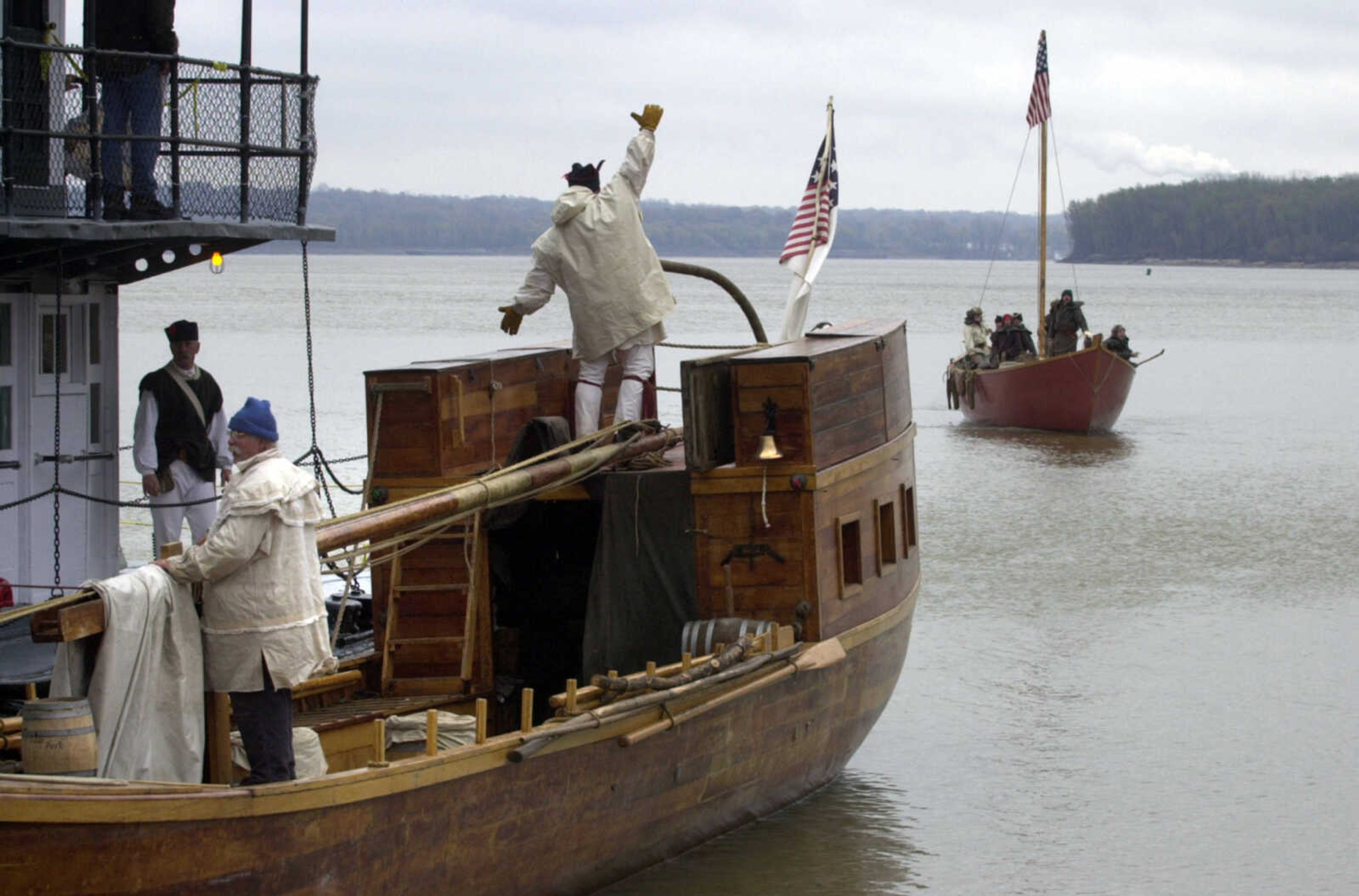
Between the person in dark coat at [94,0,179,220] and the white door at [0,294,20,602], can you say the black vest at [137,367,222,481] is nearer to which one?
the white door at [0,294,20,602]

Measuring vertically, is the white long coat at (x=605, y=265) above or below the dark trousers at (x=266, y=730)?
above

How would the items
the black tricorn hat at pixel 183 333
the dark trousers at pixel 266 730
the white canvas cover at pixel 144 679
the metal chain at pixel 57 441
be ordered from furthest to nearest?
the black tricorn hat at pixel 183 333 → the metal chain at pixel 57 441 → the dark trousers at pixel 266 730 → the white canvas cover at pixel 144 679

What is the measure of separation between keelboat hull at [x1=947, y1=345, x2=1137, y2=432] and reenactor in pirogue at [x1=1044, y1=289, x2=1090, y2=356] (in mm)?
473

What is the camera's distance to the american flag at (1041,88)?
3388cm

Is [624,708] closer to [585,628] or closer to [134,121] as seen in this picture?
[585,628]

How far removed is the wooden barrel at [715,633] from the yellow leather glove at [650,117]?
284cm

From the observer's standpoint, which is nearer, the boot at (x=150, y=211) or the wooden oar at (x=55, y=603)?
the wooden oar at (x=55, y=603)

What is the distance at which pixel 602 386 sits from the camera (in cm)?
1080

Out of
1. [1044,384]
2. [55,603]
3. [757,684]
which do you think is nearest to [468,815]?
[55,603]

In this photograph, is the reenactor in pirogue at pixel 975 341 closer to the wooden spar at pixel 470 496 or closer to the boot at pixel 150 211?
the wooden spar at pixel 470 496

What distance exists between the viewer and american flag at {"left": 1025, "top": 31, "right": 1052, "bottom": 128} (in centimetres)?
3388

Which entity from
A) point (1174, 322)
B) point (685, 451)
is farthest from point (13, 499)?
point (1174, 322)

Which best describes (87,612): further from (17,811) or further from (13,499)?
(13,499)

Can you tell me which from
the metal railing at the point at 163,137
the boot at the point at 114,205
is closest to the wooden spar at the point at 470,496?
the metal railing at the point at 163,137
